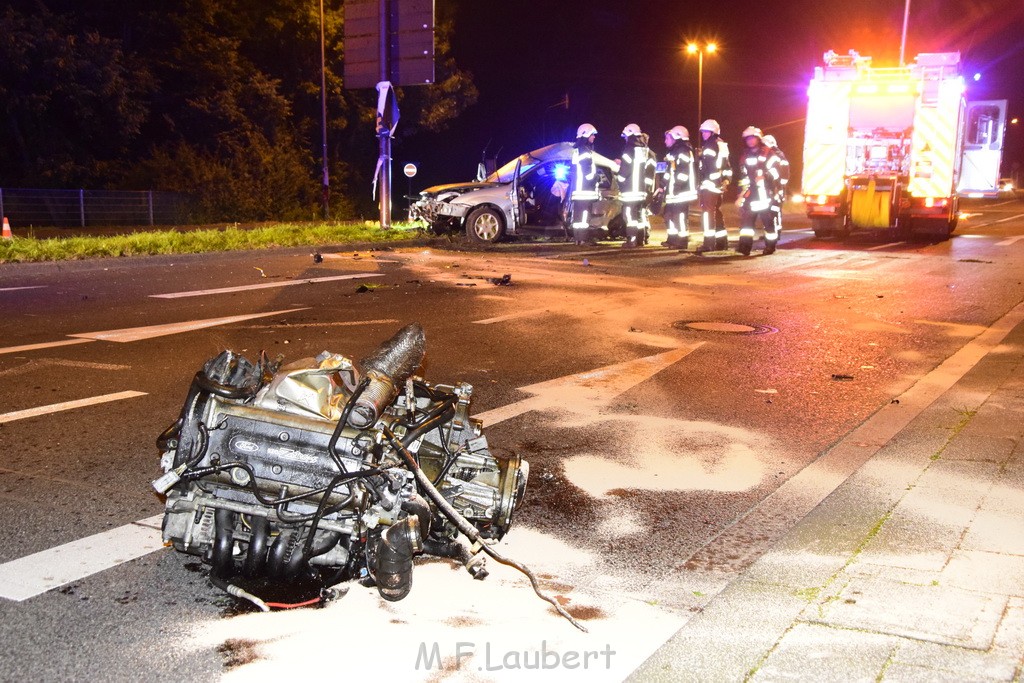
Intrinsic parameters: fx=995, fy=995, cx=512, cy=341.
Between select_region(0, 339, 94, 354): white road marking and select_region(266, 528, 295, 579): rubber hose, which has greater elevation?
select_region(266, 528, 295, 579): rubber hose

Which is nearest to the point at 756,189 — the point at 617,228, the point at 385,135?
the point at 617,228

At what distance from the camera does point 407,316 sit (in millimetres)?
10578

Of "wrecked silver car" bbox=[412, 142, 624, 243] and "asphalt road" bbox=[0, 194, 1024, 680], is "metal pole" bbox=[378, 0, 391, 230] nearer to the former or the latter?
"wrecked silver car" bbox=[412, 142, 624, 243]

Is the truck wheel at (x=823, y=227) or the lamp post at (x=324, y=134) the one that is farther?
the lamp post at (x=324, y=134)

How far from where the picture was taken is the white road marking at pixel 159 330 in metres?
9.05

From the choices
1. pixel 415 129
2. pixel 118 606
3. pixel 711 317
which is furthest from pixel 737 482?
pixel 415 129

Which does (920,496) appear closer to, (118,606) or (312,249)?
(118,606)

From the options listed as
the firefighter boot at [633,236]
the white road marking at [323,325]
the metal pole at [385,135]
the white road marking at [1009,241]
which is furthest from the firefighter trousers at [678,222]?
the white road marking at [323,325]

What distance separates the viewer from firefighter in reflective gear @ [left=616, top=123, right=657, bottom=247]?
1845 centimetres

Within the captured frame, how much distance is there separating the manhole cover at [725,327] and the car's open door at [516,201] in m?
9.06

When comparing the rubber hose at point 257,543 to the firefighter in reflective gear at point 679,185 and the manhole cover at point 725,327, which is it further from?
the firefighter in reflective gear at point 679,185

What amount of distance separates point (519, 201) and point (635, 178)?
2.25 metres

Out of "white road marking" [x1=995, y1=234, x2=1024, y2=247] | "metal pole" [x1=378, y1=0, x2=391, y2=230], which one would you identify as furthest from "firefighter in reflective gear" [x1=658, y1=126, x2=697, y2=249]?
"white road marking" [x1=995, y1=234, x2=1024, y2=247]

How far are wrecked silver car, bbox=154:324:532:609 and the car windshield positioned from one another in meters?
15.8
